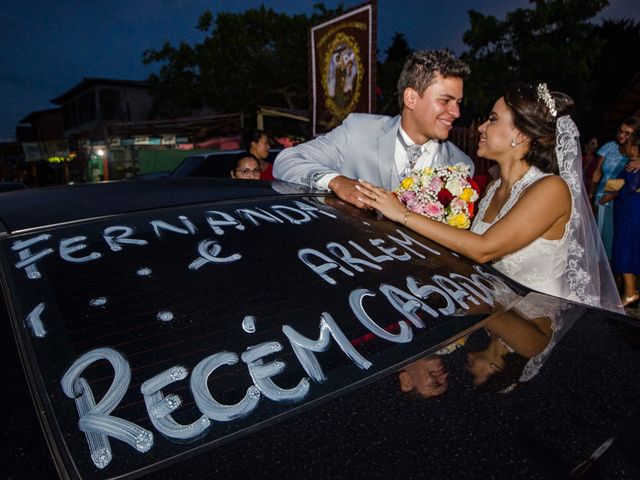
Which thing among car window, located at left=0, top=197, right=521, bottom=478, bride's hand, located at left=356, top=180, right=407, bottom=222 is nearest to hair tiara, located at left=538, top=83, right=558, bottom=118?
bride's hand, located at left=356, top=180, right=407, bottom=222

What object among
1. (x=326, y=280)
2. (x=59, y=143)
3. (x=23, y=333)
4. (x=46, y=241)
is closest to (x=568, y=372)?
(x=326, y=280)

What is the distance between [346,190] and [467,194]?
2.23 feet

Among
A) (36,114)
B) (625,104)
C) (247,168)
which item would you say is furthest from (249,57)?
(36,114)

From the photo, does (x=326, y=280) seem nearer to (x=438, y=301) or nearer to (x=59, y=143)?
(x=438, y=301)

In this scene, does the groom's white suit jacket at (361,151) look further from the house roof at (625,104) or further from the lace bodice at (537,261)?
the house roof at (625,104)

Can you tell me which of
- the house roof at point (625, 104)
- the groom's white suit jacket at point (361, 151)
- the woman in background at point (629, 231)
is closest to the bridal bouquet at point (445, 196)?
the groom's white suit jacket at point (361, 151)

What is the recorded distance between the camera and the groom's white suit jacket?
2.84 meters

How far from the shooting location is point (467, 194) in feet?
7.22

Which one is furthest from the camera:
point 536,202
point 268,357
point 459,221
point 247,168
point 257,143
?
point 257,143

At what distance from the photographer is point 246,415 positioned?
814 millimetres

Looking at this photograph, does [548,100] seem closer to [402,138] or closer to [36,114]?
[402,138]

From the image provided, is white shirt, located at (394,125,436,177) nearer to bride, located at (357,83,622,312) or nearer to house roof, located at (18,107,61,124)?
bride, located at (357,83,622,312)

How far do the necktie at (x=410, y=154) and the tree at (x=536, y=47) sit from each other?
15471mm

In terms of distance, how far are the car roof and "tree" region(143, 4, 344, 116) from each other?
21454 mm
